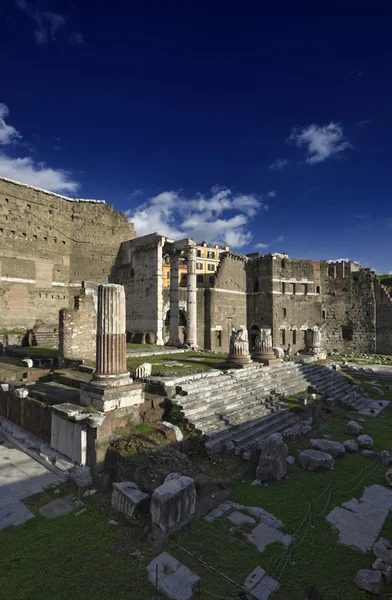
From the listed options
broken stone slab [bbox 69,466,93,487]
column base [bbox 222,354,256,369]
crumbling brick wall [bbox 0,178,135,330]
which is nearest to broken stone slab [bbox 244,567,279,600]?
broken stone slab [bbox 69,466,93,487]

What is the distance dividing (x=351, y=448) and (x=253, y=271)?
83.4ft

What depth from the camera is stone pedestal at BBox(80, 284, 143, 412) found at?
7.97m

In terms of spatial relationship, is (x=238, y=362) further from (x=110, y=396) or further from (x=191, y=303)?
(x=191, y=303)

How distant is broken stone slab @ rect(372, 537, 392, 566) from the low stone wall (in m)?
7.16

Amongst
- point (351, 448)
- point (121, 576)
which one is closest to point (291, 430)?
point (351, 448)

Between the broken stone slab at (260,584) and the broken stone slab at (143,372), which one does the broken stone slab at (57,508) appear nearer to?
the broken stone slab at (260,584)

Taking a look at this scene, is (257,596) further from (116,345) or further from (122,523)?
(116,345)

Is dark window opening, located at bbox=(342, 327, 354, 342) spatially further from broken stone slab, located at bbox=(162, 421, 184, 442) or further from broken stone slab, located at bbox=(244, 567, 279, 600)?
broken stone slab, located at bbox=(244, 567, 279, 600)

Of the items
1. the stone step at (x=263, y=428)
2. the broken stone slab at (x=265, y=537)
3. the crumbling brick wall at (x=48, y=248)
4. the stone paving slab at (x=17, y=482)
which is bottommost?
the broken stone slab at (x=265, y=537)

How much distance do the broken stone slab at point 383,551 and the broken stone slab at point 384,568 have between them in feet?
0.27

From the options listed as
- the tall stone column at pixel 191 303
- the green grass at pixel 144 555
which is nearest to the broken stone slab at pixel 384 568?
the green grass at pixel 144 555

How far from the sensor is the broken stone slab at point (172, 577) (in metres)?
4.00

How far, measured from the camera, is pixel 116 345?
8.40 meters

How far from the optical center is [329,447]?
8.23 metres
